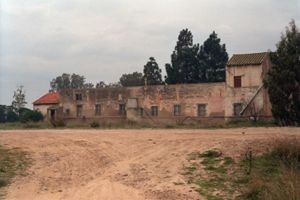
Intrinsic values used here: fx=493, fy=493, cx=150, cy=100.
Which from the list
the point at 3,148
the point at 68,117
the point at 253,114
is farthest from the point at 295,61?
the point at 68,117

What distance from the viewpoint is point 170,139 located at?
59.1ft

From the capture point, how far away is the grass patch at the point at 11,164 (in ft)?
41.9

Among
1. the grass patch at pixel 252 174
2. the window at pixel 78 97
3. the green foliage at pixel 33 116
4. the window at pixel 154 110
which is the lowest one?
the grass patch at pixel 252 174

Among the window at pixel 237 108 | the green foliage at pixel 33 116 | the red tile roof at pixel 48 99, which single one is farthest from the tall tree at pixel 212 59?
the green foliage at pixel 33 116

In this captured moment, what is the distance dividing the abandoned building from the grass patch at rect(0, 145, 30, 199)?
21.0 m

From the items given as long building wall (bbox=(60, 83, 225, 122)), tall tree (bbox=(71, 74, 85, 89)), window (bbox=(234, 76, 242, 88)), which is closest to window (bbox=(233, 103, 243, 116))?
long building wall (bbox=(60, 83, 225, 122))

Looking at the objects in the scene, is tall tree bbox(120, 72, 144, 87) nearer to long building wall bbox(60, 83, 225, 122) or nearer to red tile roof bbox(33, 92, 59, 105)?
red tile roof bbox(33, 92, 59, 105)

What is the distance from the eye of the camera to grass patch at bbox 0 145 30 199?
12758mm

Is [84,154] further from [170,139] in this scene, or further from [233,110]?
[233,110]

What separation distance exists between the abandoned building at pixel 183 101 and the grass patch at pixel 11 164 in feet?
68.8

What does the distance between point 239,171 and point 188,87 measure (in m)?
28.7

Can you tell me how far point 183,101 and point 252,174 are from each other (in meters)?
29.2

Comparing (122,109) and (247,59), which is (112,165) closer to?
(247,59)

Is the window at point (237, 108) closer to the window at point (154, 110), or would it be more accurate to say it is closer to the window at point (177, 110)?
the window at point (177, 110)
